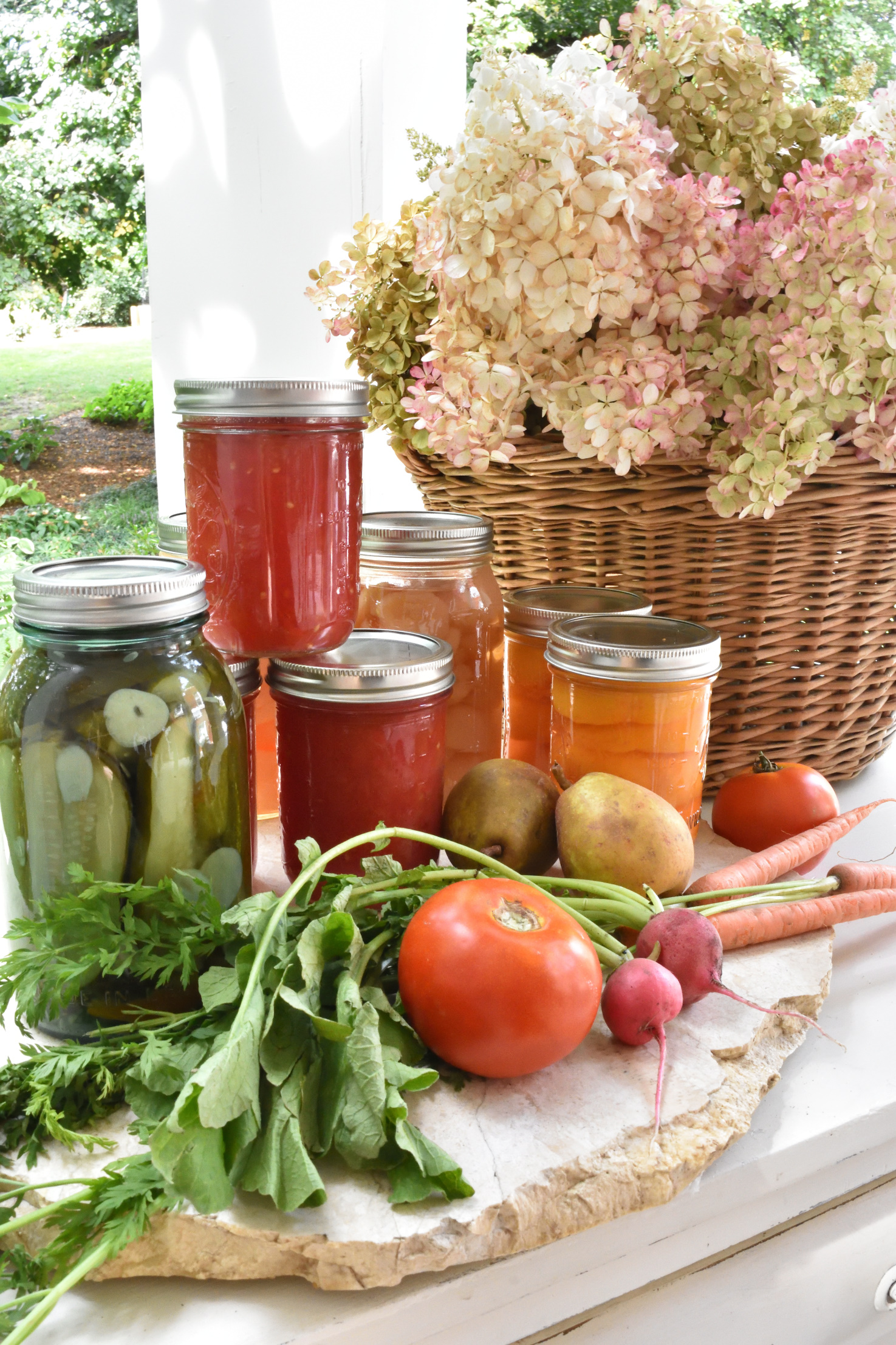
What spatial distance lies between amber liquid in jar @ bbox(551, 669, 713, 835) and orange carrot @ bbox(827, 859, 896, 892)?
0.14 metres

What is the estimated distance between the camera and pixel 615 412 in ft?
3.08

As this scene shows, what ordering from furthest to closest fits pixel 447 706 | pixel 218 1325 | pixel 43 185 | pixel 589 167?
pixel 43 185 → pixel 447 706 → pixel 589 167 → pixel 218 1325

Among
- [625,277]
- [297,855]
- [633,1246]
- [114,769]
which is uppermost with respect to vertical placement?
[625,277]

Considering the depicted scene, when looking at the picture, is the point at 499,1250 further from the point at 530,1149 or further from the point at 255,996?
the point at 255,996

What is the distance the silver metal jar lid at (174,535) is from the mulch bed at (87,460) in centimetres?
385

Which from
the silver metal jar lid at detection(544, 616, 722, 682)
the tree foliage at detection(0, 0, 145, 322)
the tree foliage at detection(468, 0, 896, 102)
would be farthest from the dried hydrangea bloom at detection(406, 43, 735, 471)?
the tree foliage at detection(468, 0, 896, 102)

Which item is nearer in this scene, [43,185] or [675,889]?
[675,889]

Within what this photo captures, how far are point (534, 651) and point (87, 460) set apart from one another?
4192 mm

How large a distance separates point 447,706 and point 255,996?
1.53 ft

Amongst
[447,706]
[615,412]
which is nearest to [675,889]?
[447,706]

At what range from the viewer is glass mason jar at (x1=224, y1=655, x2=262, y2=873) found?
0.87 meters

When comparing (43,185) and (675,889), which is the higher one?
(43,185)

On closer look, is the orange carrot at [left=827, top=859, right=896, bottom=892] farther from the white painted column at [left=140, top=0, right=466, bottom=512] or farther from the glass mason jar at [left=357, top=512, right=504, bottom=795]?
the white painted column at [left=140, top=0, right=466, bottom=512]

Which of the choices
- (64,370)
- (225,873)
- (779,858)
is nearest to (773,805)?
(779,858)
